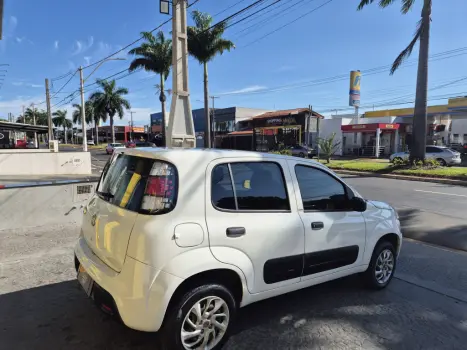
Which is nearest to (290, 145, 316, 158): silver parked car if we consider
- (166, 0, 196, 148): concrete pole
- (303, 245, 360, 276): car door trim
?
(166, 0, 196, 148): concrete pole

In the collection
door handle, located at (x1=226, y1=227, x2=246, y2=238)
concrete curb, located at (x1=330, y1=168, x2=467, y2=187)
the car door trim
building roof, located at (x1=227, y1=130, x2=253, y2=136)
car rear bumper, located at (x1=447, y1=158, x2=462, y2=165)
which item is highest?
building roof, located at (x1=227, y1=130, x2=253, y2=136)

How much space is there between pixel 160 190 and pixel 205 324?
1.10m

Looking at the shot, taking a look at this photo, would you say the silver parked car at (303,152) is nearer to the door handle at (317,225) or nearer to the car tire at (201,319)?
the door handle at (317,225)

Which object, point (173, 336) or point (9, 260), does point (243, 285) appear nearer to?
point (173, 336)

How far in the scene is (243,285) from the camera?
9.59 ft

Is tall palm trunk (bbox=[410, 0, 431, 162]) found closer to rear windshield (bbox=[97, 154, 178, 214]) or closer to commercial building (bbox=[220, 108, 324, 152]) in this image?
rear windshield (bbox=[97, 154, 178, 214])

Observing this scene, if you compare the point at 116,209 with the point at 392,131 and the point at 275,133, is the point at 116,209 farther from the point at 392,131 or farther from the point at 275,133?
the point at 275,133

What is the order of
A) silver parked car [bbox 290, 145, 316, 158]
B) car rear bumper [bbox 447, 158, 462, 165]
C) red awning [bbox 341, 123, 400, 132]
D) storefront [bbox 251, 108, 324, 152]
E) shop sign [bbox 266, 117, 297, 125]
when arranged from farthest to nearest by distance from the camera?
1. shop sign [bbox 266, 117, 297, 125]
2. storefront [bbox 251, 108, 324, 152]
3. red awning [bbox 341, 123, 400, 132]
4. silver parked car [bbox 290, 145, 316, 158]
5. car rear bumper [bbox 447, 158, 462, 165]

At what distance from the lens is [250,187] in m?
3.11

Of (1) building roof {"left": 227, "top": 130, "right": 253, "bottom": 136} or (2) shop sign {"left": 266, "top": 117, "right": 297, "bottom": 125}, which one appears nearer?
(2) shop sign {"left": 266, "top": 117, "right": 297, "bottom": 125}

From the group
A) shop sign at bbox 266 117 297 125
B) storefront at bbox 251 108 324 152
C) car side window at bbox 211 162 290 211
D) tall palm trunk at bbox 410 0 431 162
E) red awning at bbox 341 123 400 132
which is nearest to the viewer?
car side window at bbox 211 162 290 211

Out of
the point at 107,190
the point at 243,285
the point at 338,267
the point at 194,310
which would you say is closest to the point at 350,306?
the point at 338,267

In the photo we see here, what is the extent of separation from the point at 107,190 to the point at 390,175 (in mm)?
16859

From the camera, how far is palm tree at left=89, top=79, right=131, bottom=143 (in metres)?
58.8
